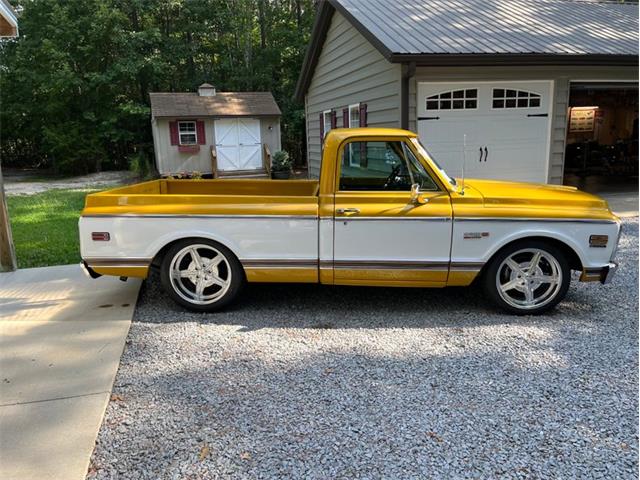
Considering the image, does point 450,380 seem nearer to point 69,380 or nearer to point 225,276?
point 225,276

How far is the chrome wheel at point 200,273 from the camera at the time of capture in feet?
15.1

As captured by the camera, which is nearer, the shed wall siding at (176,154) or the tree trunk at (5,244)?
the tree trunk at (5,244)

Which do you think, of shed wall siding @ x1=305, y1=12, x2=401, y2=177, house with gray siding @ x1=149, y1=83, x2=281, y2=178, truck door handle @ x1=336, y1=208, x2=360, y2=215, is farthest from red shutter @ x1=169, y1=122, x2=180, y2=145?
truck door handle @ x1=336, y1=208, x2=360, y2=215

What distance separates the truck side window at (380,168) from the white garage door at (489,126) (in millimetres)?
5278

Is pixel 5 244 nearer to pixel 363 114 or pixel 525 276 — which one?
pixel 525 276

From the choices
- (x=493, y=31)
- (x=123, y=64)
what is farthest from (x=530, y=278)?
(x=123, y=64)

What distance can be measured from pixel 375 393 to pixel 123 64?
81.0 ft

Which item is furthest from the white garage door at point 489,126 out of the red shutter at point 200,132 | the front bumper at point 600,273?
the red shutter at point 200,132

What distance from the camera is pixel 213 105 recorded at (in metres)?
20.2

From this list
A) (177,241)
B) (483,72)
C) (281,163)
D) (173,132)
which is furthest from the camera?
A: (173,132)

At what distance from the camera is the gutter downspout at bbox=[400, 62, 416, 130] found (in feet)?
29.3

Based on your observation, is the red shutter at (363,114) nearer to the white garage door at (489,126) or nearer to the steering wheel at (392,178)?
the white garage door at (489,126)

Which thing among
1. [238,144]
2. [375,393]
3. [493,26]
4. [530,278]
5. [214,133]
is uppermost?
[493,26]

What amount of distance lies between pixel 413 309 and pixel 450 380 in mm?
1433
